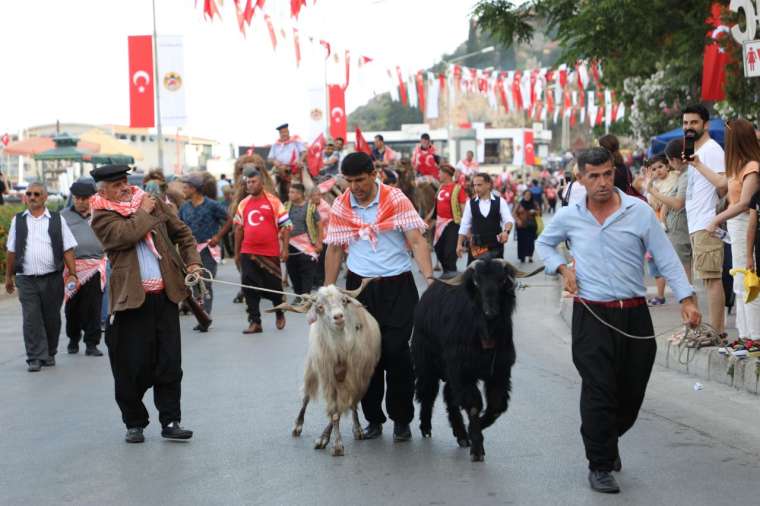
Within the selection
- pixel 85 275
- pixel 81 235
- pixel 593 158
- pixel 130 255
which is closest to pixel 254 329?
pixel 85 275

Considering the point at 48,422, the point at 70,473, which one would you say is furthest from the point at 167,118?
the point at 70,473

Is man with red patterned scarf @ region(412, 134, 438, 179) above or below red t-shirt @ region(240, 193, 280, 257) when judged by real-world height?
above

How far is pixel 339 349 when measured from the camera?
830 centimetres

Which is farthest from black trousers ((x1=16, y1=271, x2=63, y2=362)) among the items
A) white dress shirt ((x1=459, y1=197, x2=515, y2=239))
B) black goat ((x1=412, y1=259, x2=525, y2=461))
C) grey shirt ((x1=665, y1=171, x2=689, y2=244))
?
grey shirt ((x1=665, y1=171, x2=689, y2=244))

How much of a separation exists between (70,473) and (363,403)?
2.16 meters

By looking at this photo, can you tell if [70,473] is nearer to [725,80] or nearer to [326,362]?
[326,362]

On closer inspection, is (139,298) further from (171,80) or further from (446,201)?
(171,80)

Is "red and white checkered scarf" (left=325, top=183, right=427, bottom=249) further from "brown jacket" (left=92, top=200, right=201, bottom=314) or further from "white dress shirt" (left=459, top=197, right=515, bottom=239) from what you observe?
"white dress shirt" (left=459, top=197, right=515, bottom=239)

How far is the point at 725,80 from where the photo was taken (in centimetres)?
1692

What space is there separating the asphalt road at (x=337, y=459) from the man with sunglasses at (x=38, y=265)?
3.49ft

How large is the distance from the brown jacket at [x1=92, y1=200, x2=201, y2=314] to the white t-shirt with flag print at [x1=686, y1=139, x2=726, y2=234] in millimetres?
5349

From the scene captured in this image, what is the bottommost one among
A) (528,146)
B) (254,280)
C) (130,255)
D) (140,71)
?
(254,280)

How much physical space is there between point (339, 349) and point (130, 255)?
1.64 meters

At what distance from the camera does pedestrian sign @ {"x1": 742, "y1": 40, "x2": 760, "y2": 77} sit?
500 inches
